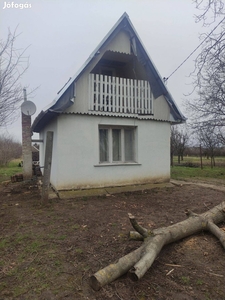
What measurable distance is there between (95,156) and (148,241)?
480 centimetres

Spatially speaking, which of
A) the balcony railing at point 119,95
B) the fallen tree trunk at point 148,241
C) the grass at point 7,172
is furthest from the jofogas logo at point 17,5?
the grass at point 7,172

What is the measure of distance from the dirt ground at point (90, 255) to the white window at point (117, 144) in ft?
7.96

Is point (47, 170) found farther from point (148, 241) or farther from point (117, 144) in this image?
point (148, 241)

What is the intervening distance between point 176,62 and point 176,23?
13.7ft

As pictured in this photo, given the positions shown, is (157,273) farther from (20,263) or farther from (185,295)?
(20,263)

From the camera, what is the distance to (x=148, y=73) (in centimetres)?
834

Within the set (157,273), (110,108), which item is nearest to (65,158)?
(110,108)

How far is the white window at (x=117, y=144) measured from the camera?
7883 mm

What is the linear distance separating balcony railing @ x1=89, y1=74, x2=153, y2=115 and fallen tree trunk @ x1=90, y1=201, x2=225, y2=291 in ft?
16.2

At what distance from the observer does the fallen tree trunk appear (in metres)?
2.33

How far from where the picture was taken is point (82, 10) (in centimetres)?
644

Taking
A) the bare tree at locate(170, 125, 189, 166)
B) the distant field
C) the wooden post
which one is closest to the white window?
the wooden post

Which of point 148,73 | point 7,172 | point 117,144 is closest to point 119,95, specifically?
point 148,73

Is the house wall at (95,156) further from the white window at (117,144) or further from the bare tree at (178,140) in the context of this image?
the bare tree at (178,140)
